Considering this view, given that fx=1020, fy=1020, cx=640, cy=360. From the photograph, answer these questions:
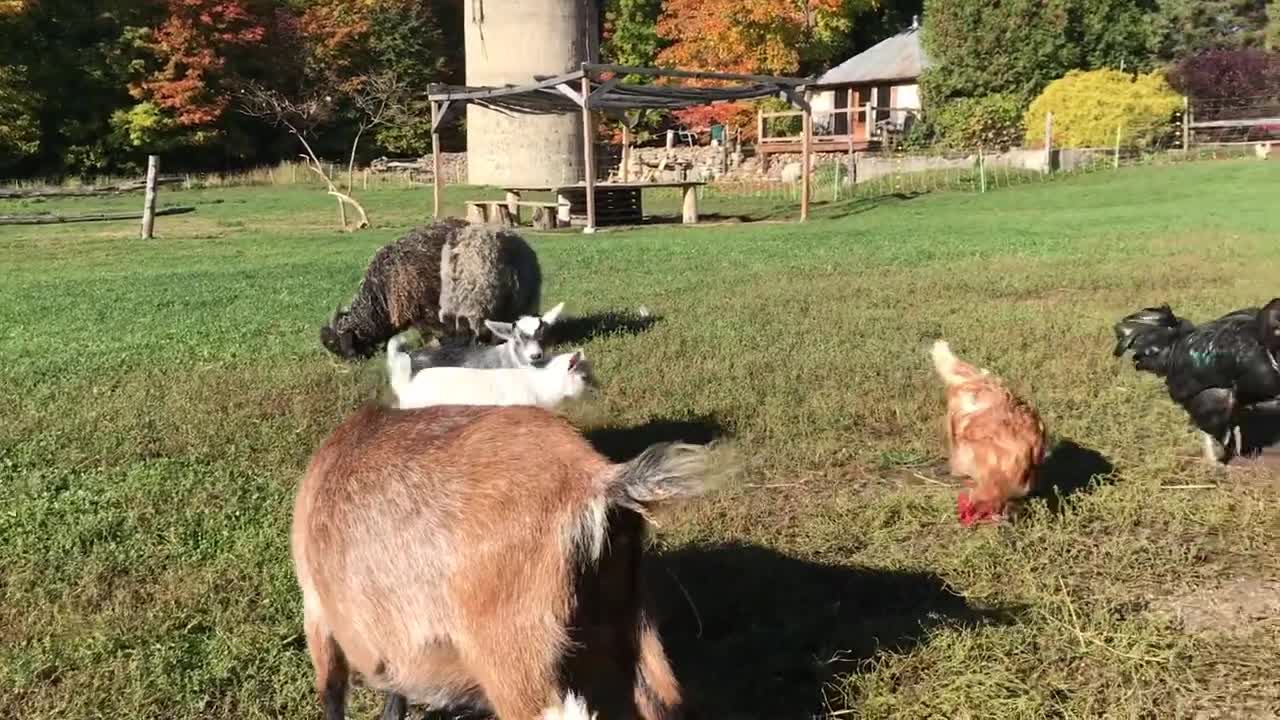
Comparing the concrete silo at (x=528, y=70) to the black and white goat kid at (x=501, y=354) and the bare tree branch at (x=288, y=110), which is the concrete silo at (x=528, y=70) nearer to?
the bare tree branch at (x=288, y=110)

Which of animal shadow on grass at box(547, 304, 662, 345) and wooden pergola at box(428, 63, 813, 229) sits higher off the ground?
wooden pergola at box(428, 63, 813, 229)

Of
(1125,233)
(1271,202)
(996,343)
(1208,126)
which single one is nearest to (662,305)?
(996,343)

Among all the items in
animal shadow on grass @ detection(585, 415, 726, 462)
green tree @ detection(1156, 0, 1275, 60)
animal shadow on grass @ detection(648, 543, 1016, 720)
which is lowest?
animal shadow on grass @ detection(648, 543, 1016, 720)

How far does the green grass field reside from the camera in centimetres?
358

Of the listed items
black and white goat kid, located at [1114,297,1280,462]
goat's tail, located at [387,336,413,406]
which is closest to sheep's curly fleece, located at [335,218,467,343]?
goat's tail, located at [387,336,413,406]

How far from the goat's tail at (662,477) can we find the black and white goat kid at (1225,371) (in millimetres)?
4318

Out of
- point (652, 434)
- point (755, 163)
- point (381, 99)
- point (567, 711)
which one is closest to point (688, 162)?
point (755, 163)

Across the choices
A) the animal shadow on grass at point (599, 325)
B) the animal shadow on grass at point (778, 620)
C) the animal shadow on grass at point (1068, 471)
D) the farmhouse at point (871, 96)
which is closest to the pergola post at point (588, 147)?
the animal shadow on grass at point (599, 325)

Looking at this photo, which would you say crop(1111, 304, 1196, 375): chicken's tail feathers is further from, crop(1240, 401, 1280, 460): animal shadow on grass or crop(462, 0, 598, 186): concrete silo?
crop(462, 0, 598, 186): concrete silo

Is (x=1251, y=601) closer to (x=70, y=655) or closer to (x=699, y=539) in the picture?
(x=699, y=539)

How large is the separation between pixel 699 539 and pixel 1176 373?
10.4 feet

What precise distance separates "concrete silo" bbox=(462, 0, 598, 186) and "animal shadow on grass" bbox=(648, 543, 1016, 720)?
126 feet

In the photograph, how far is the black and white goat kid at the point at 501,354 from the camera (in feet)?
21.6

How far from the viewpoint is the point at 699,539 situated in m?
4.81
